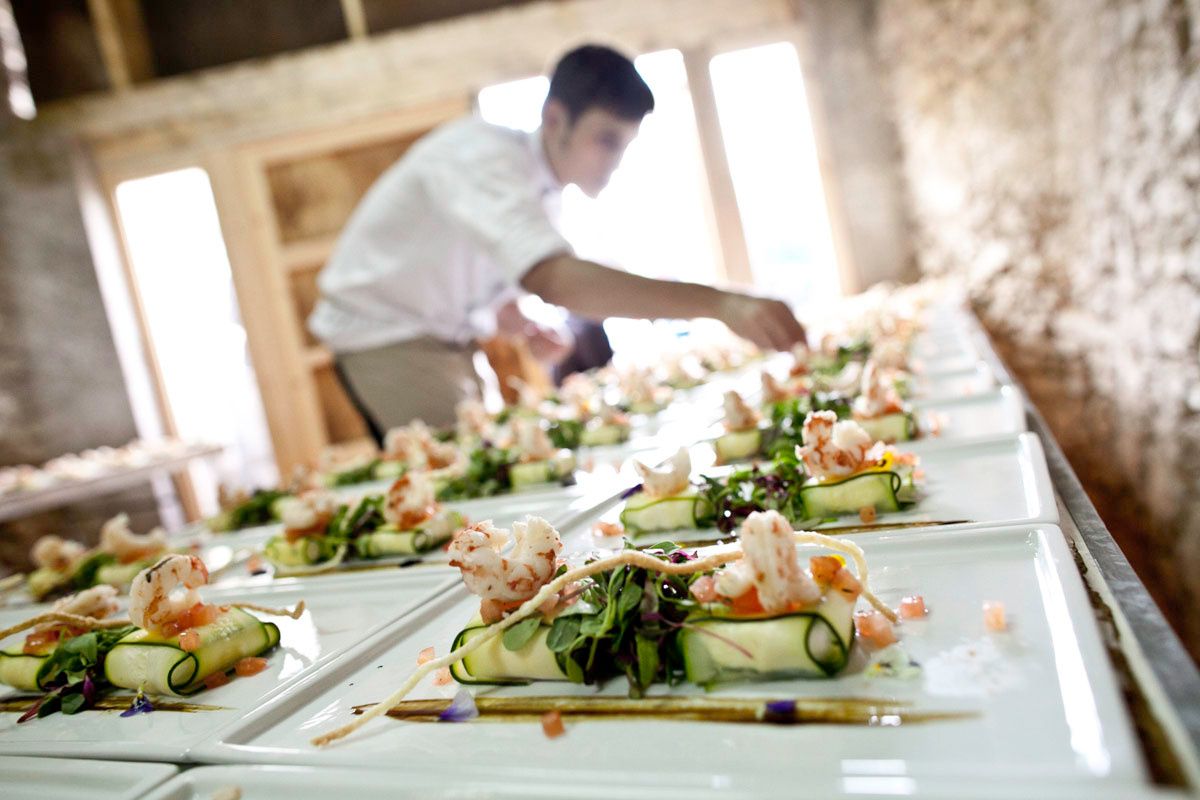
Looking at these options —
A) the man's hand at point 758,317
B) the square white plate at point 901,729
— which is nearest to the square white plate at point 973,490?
the square white plate at point 901,729

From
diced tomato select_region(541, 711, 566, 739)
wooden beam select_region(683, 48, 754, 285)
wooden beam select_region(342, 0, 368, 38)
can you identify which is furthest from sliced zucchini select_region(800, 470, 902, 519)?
wooden beam select_region(342, 0, 368, 38)

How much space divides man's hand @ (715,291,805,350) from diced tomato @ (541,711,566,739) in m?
1.74

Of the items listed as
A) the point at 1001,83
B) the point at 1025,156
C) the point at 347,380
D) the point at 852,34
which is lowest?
the point at 347,380

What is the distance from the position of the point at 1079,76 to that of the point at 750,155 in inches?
117

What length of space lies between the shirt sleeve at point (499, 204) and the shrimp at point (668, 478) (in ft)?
4.07

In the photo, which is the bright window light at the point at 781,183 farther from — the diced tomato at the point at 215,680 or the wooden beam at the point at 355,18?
the diced tomato at the point at 215,680

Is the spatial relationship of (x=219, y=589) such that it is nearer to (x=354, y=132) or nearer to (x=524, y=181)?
(x=524, y=181)

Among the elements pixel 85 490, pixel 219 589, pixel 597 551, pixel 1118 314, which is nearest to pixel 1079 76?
pixel 1118 314

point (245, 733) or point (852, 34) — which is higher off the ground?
point (852, 34)

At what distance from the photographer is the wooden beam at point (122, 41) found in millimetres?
6082

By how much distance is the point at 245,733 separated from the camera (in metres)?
0.79

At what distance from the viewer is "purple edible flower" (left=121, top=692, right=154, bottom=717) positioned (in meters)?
0.94

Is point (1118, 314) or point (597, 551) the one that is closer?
point (597, 551)

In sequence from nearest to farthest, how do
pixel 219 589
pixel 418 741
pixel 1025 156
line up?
pixel 418 741
pixel 219 589
pixel 1025 156
